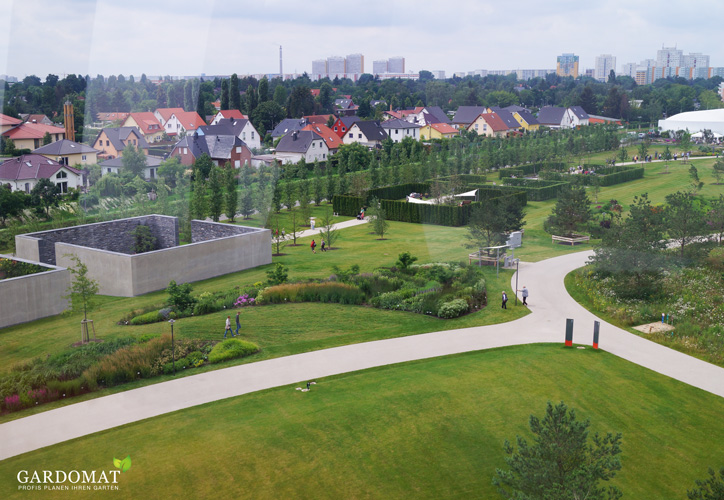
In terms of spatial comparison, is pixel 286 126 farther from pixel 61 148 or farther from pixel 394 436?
pixel 394 436

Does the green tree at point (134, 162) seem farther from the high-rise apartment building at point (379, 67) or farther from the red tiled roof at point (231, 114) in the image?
the red tiled roof at point (231, 114)

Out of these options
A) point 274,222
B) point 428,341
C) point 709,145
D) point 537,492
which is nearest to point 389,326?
point 428,341

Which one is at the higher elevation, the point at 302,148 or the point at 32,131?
the point at 32,131

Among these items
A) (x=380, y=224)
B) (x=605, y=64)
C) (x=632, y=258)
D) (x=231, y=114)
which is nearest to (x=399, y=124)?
(x=231, y=114)

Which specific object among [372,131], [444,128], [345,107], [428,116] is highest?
[345,107]

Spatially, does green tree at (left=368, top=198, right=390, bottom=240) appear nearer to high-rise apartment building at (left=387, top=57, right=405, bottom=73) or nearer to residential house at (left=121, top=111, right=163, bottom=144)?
high-rise apartment building at (left=387, top=57, right=405, bottom=73)

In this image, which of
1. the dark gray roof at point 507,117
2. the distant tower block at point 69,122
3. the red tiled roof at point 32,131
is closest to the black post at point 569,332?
the distant tower block at point 69,122
